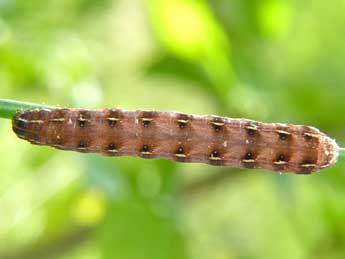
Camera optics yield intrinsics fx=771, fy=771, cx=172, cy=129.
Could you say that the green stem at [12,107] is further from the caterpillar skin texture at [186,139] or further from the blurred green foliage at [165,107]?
the blurred green foliage at [165,107]

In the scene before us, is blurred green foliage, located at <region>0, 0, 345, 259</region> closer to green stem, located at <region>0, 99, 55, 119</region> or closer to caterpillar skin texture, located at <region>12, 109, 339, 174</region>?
caterpillar skin texture, located at <region>12, 109, 339, 174</region>

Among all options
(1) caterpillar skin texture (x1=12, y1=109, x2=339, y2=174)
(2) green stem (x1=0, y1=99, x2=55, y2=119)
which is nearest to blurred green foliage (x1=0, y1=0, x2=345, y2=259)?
(1) caterpillar skin texture (x1=12, y1=109, x2=339, y2=174)

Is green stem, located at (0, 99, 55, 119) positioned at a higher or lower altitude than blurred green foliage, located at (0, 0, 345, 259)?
lower

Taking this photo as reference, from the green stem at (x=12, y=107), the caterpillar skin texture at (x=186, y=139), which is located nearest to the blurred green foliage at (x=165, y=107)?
the caterpillar skin texture at (x=186, y=139)

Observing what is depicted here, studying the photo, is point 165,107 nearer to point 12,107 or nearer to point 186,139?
point 186,139

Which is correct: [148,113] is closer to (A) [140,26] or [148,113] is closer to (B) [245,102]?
(B) [245,102]

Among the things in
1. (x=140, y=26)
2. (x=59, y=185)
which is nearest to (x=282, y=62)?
(x=140, y=26)
